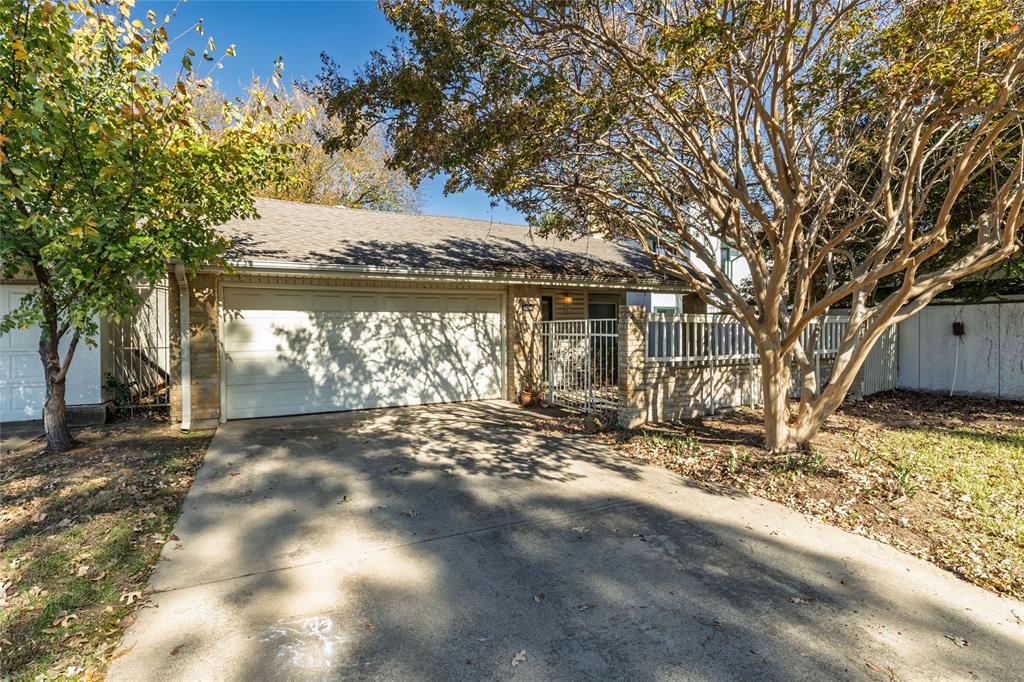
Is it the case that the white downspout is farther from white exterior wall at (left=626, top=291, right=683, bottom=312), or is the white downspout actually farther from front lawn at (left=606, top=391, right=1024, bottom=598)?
white exterior wall at (left=626, top=291, right=683, bottom=312)

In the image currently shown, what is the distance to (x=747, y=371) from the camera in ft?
31.0

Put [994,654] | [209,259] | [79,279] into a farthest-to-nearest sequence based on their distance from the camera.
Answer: [209,259], [79,279], [994,654]

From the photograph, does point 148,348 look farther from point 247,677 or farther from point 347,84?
point 247,677

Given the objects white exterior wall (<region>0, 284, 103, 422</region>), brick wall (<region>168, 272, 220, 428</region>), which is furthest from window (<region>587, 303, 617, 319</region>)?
white exterior wall (<region>0, 284, 103, 422</region>)

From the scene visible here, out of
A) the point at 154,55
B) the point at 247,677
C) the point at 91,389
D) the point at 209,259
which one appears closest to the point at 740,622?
the point at 247,677

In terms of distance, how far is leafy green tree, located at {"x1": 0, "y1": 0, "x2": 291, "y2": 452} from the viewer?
4.52m

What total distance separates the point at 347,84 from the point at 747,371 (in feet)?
27.0

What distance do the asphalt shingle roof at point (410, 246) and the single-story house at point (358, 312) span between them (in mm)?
47

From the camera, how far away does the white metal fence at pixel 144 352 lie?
30.2ft

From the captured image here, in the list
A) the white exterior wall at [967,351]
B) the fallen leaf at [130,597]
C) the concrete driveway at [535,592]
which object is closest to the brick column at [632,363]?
the concrete driveway at [535,592]

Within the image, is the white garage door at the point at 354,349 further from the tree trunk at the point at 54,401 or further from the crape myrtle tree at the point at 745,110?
the crape myrtle tree at the point at 745,110

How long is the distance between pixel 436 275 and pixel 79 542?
6176 mm

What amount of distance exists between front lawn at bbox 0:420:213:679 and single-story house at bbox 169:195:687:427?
1770 mm

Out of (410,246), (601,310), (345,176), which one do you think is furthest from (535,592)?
(345,176)
